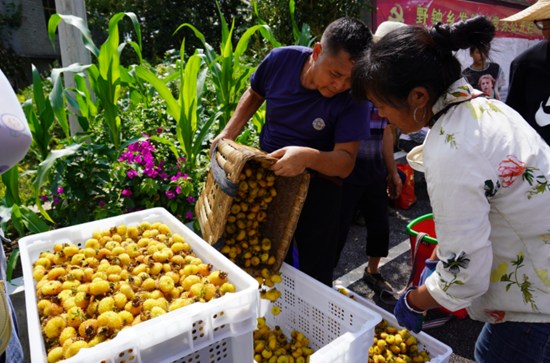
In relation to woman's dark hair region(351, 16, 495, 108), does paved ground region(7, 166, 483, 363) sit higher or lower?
lower

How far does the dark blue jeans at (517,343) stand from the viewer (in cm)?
103

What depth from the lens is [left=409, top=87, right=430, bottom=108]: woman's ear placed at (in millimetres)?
1018

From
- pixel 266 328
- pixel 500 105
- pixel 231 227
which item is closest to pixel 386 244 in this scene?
pixel 266 328

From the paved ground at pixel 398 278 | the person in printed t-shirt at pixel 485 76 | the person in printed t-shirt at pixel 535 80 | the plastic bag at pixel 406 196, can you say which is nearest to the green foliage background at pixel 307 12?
the person in printed t-shirt at pixel 485 76

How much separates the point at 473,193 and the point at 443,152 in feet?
0.42

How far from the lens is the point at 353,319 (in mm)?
1472

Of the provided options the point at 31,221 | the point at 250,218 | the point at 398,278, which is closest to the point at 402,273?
the point at 398,278

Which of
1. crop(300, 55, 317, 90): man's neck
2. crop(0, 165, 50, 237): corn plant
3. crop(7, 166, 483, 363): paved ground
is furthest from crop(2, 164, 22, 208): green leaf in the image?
crop(300, 55, 317, 90): man's neck

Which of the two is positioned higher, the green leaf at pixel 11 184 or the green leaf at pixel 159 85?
the green leaf at pixel 159 85

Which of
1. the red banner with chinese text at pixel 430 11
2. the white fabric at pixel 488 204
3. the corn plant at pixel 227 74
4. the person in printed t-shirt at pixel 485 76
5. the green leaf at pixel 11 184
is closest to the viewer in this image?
the white fabric at pixel 488 204

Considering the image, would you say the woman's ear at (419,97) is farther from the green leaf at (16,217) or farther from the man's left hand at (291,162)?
the green leaf at (16,217)

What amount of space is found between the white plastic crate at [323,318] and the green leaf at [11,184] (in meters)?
1.61

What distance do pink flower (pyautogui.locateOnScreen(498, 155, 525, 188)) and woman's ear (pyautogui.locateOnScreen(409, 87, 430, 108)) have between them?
0.27m

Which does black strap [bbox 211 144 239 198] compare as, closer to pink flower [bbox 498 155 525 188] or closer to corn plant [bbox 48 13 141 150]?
pink flower [bbox 498 155 525 188]
